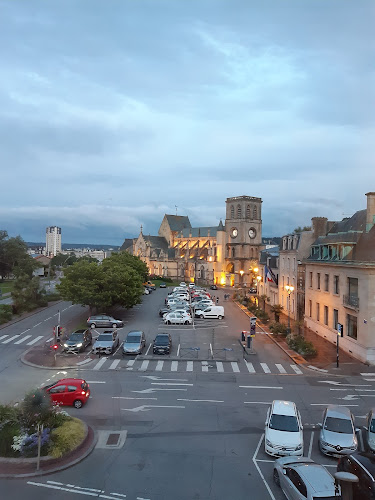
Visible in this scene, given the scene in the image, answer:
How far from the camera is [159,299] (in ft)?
232

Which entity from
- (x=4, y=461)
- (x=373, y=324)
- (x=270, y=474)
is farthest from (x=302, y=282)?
(x=4, y=461)

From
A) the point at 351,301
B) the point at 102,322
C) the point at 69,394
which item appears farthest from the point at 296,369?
the point at 102,322

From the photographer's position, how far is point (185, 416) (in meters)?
19.4

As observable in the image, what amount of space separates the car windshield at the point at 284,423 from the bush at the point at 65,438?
7634mm

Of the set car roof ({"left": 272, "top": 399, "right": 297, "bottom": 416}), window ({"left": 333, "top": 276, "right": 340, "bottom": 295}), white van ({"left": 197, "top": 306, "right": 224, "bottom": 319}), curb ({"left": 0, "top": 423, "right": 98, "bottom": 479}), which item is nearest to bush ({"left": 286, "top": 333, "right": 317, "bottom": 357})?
window ({"left": 333, "top": 276, "right": 340, "bottom": 295})

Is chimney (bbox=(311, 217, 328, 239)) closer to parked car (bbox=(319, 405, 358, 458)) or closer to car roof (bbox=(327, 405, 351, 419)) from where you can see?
car roof (bbox=(327, 405, 351, 419))

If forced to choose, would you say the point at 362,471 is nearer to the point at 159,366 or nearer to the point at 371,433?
the point at 371,433

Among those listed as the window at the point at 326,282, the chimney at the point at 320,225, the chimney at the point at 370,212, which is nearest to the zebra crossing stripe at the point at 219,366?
the window at the point at 326,282

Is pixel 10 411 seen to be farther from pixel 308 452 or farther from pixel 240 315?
pixel 240 315

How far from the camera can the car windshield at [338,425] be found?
54.0 ft

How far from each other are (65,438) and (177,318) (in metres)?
31.1

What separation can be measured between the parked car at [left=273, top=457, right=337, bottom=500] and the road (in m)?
0.59

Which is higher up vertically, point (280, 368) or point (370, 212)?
point (370, 212)

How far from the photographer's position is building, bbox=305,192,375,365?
3044cm
